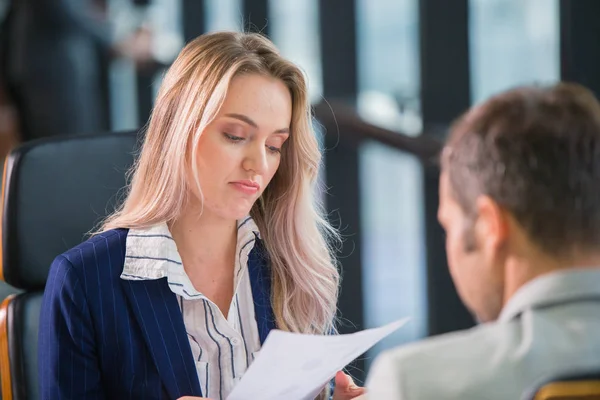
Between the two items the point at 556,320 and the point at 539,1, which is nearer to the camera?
the point at 556,320

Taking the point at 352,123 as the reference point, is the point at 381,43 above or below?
above

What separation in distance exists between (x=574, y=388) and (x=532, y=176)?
218 millimetres

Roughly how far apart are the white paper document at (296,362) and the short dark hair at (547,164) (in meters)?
0.38

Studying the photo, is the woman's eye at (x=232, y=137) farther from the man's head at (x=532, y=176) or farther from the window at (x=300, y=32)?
the window at (x=300, y=32)

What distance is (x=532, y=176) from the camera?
95cm

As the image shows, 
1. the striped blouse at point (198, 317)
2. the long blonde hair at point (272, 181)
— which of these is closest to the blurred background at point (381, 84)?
the long blonde hair at point (272, 181)

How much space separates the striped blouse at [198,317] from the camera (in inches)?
60.1

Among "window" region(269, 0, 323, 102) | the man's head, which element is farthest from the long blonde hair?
"window" region(269, 0, 323, 102)

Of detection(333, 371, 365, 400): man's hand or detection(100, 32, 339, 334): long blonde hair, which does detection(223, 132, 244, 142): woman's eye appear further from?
detection(333, 371, 365, 400): man's hand

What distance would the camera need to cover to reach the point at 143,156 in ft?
5.30

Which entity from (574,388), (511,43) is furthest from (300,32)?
(574,388)

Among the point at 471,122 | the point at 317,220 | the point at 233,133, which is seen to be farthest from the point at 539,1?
the point at 471,122

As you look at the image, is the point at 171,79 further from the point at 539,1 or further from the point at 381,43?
the point at 381,43

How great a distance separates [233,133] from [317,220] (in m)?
0.30
